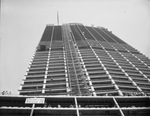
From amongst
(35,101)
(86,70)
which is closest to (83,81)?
(86,70)

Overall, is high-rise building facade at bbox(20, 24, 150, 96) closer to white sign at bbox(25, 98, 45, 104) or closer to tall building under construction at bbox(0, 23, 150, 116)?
tall building under construction at bbox(0, 23, 150, 116)

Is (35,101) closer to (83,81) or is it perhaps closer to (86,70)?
(83,81)

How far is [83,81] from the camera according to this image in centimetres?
3816

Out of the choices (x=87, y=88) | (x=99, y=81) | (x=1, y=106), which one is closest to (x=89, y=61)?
(x=99, y=81)

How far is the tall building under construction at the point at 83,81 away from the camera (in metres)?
20.8

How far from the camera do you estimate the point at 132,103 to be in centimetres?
2325

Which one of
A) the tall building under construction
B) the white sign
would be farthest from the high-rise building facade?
the white sign

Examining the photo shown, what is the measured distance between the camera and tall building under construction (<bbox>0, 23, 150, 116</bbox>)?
2084cm

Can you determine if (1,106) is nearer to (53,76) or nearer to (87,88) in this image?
(87,88)

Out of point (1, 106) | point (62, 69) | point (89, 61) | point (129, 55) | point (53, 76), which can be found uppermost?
point (129, 55)

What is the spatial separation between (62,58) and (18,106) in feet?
96.9

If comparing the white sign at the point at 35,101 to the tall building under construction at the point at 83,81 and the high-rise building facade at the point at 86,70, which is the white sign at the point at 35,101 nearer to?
the tall building under construction at the point at 83,81

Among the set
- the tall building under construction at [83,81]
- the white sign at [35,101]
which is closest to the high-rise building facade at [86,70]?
the tall building under construction at [83,81]

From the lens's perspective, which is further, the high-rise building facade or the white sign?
the high-rise building facade
